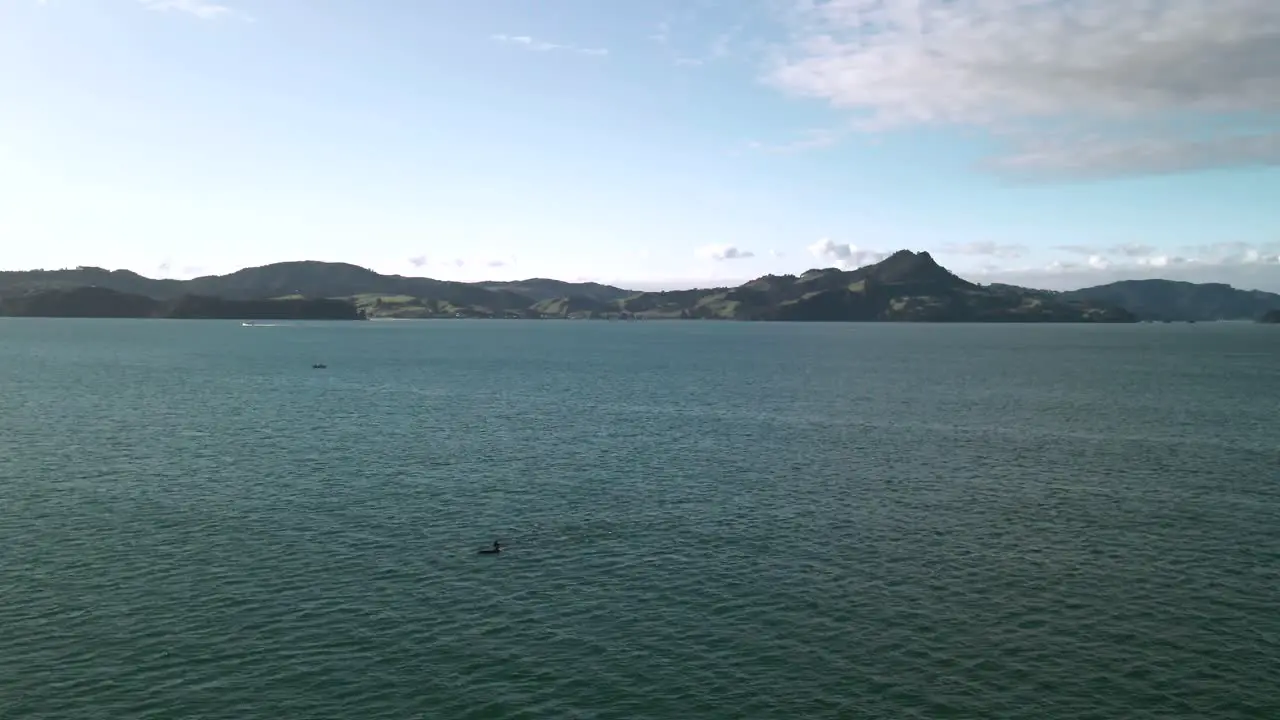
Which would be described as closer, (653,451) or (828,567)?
(828,567)

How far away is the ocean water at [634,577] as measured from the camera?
4662 centimetres

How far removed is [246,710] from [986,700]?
37.9 meters

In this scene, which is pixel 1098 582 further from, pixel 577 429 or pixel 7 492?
pixel 7 492

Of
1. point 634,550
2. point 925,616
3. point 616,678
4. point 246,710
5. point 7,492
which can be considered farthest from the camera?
point 7,492

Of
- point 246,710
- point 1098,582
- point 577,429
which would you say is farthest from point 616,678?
point 577,429

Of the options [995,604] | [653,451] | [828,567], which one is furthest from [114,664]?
[653,451]

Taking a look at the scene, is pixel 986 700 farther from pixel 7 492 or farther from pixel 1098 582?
pixel 7 492

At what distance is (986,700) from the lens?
4562 cm

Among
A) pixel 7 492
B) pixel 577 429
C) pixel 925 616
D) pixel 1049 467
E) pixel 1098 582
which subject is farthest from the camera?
pixel 577 429

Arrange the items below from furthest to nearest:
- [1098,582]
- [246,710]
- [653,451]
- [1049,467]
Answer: [653,451]
[1049,467]
[1098,582]
[246,710]

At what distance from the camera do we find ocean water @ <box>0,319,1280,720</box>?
46.6 m

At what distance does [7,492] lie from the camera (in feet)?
285

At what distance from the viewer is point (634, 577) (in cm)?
6397

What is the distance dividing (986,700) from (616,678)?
64.3 ft
